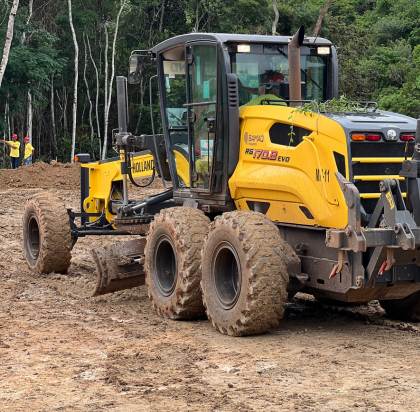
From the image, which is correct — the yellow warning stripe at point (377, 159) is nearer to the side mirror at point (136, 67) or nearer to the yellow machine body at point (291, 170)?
the yellow machine body at point (291, 170)

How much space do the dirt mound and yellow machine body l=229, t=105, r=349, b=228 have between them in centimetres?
1885

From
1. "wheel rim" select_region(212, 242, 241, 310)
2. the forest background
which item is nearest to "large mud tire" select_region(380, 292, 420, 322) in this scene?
"wheel rim" select_region(212, 242, 241, 310)

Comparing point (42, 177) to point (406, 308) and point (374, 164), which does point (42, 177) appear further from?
point (374, 164)

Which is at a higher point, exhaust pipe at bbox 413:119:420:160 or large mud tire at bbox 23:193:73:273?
exhaust pipe at bbox 413:119:420:160

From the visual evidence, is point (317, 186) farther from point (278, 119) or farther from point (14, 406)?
point (14, 406)

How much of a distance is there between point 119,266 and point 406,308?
3226 millimetres

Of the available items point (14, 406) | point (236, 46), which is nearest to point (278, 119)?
point (236, 46)

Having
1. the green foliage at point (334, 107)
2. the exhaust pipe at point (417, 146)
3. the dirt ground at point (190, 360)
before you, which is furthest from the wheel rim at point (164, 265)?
the exhaust pipe at point (417, 146)

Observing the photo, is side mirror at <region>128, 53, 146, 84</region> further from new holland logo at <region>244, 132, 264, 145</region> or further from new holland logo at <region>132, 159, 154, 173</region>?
new holland logo at <region>244, 132, 264, 145</region>

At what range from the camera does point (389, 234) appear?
7609mm

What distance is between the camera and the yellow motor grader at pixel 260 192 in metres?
7.94

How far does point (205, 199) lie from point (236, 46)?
1641mm

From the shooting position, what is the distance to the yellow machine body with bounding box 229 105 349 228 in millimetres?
8031

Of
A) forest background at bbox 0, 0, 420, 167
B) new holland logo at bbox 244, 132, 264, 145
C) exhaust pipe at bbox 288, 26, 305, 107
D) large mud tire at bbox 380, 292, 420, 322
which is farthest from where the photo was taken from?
forest background at bbox 0, 0, 420, 167
